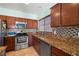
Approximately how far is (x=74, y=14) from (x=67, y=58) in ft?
3.09

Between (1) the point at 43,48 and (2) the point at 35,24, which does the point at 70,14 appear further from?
(2) the point at 35,24

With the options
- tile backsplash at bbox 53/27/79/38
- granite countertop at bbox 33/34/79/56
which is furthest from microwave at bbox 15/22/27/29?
granite countertop at bbox 33/34/79/56

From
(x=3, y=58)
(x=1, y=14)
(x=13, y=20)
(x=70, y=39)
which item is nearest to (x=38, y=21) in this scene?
(x=13, y=20)

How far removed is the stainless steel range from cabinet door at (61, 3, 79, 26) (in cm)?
314

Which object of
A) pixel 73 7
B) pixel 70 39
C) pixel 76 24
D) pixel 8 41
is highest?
pixel 73 7

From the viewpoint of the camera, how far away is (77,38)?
2164mm

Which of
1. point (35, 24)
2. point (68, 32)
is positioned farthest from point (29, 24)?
point (68, 32)

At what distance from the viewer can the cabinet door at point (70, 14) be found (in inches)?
72.7

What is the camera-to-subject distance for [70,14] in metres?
2.00

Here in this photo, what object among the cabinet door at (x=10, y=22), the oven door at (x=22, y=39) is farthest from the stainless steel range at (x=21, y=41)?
the cabinet door at (x=10, y=22)

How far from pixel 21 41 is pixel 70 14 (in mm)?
3511

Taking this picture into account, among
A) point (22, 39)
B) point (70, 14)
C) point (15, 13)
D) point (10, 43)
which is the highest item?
point (15, 13)

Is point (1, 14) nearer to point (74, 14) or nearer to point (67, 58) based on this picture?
point (74, 14)

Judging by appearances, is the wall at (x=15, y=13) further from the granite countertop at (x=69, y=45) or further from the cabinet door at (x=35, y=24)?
the granite countertop at (x=69, y=45)
